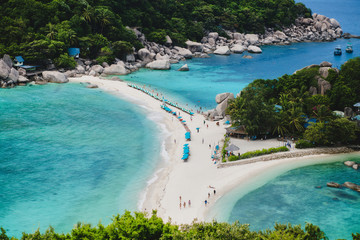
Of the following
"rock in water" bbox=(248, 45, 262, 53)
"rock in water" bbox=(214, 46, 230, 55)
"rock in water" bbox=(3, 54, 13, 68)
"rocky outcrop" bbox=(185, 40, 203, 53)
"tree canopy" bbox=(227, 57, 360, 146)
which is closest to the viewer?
"tree canopy" bbox=(227, 57, 360, 146)

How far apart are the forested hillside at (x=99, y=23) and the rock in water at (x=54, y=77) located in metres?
5.60

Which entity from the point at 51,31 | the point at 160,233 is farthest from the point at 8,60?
the point at 160,233

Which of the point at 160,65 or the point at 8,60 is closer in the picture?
the point at 8,60

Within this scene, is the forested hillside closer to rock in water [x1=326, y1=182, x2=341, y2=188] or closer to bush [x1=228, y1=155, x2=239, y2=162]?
bush [x1=228, y1=155, x2=239, y2=162]

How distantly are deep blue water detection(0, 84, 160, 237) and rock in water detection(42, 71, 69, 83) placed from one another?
28.4 ft

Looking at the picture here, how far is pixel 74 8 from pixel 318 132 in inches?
2904

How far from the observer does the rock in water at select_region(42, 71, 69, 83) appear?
7000cm

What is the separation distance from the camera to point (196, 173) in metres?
36.4

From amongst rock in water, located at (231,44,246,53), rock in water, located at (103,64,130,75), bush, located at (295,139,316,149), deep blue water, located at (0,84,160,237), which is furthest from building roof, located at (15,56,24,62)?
rock in water, located at (231,44,246,53)

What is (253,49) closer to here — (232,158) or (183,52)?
(183,52)

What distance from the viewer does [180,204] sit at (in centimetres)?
3044

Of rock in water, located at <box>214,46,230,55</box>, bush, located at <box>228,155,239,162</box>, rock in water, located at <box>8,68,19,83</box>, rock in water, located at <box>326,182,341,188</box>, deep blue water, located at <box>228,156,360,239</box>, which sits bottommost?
deep blue water, located at <box>228,156,360,239</box>

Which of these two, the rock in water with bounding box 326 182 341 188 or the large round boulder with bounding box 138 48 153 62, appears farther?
the large round boulder with bounding box 138 48 153 62

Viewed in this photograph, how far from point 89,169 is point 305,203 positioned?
25.1 meters
